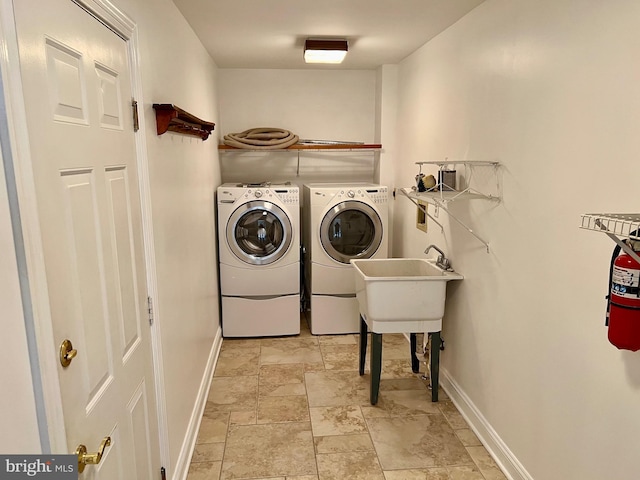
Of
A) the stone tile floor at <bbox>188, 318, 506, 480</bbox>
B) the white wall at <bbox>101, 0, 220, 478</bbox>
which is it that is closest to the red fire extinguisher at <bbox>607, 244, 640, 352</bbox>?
the stone tile floor at <bbox>188, 318, 506, 480</bbox>

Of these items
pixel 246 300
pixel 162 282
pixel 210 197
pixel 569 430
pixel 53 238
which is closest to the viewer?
pixel 53 238

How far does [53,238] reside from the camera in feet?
3.35

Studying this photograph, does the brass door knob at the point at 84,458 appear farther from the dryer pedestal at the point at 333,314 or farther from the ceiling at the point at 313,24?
the dryer pedestal at the point at 333,314

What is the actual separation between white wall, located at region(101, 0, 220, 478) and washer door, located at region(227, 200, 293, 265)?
16.6 inches

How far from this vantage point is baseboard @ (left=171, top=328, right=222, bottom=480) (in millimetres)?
2228

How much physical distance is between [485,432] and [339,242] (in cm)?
196

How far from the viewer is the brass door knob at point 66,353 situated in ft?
3.44

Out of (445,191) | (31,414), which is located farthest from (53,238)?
(445,191)

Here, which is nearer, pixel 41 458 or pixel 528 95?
pixel 41 458

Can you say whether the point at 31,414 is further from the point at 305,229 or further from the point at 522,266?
the point at 305,229

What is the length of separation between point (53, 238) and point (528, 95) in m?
1.96

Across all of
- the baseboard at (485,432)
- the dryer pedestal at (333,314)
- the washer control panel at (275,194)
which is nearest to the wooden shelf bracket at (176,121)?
the washer control panel at (275,194)

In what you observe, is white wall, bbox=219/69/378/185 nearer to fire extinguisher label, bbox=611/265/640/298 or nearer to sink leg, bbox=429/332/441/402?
sink leg, bbox=429/332/441/402

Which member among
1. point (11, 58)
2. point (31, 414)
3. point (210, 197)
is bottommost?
point (31, 414)
